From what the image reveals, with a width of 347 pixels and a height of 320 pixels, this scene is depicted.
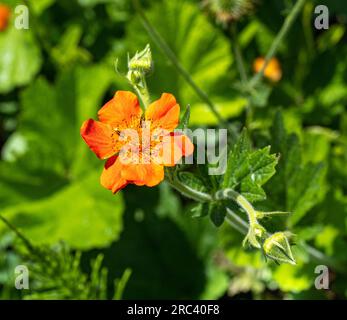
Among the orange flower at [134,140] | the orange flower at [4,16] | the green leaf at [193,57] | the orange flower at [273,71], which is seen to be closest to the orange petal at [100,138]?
the orange flower at [134,140]

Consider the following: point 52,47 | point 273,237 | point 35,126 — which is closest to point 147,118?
point 273,237

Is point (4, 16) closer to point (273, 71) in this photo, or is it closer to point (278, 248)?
point (273, 71)

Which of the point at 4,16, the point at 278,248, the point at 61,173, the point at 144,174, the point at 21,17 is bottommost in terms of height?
the point at 278,248

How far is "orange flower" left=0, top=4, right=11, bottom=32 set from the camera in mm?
2799

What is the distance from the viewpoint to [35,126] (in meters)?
2.46

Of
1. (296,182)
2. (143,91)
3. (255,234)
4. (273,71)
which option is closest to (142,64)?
(143,91)

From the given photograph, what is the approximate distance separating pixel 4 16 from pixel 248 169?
1838 millimetres

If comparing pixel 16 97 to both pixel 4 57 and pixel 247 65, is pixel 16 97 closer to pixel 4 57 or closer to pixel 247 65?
pixel 4 57

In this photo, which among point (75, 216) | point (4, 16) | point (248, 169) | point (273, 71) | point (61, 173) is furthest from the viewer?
point (4, 16)

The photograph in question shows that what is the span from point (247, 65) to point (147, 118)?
1.28m

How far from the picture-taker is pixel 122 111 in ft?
4.45

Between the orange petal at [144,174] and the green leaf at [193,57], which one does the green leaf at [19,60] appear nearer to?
the green leaf at [193,57]

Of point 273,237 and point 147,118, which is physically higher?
point 147,118
